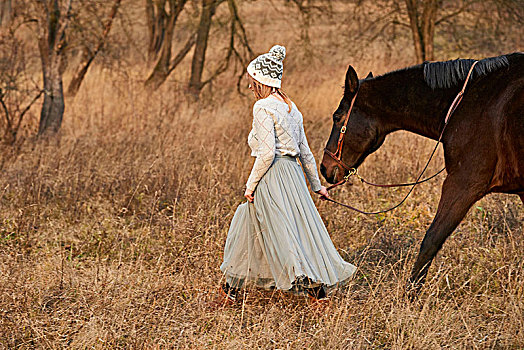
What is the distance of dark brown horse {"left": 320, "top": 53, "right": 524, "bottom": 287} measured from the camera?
12.9ft

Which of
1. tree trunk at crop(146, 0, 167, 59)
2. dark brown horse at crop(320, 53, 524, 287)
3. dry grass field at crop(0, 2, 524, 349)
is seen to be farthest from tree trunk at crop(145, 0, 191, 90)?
dark brown horse at crop(320, 53, 524, 287)

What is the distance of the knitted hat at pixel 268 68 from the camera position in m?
3.87

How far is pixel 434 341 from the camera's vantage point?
3404 millimetres

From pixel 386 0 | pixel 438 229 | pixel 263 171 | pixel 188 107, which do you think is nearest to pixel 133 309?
pixel 263 171

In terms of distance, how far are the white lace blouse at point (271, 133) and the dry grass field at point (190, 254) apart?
966mm

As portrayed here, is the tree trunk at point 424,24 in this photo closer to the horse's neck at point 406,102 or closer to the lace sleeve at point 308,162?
the horse's neck at point 406,102

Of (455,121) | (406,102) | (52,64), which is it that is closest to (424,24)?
(52,64)

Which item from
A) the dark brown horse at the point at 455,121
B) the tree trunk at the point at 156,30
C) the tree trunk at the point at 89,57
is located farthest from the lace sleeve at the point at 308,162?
the tree trunk at the point at 156,30

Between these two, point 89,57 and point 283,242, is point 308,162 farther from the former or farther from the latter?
point 89,57

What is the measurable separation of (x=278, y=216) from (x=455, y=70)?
1707mm

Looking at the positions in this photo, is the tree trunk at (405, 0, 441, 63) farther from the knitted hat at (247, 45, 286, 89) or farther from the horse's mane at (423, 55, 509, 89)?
the knitted hat at (247, 45, 286, 89)

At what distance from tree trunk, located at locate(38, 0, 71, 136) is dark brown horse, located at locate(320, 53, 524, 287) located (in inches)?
223

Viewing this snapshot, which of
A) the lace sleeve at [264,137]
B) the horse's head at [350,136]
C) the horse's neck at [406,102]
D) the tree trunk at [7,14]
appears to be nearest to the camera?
the lace sleeve at [264,137]

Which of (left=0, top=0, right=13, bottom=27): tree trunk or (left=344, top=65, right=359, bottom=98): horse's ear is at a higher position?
(left=0, top=0, right=13, bottom=27): tree trunk
